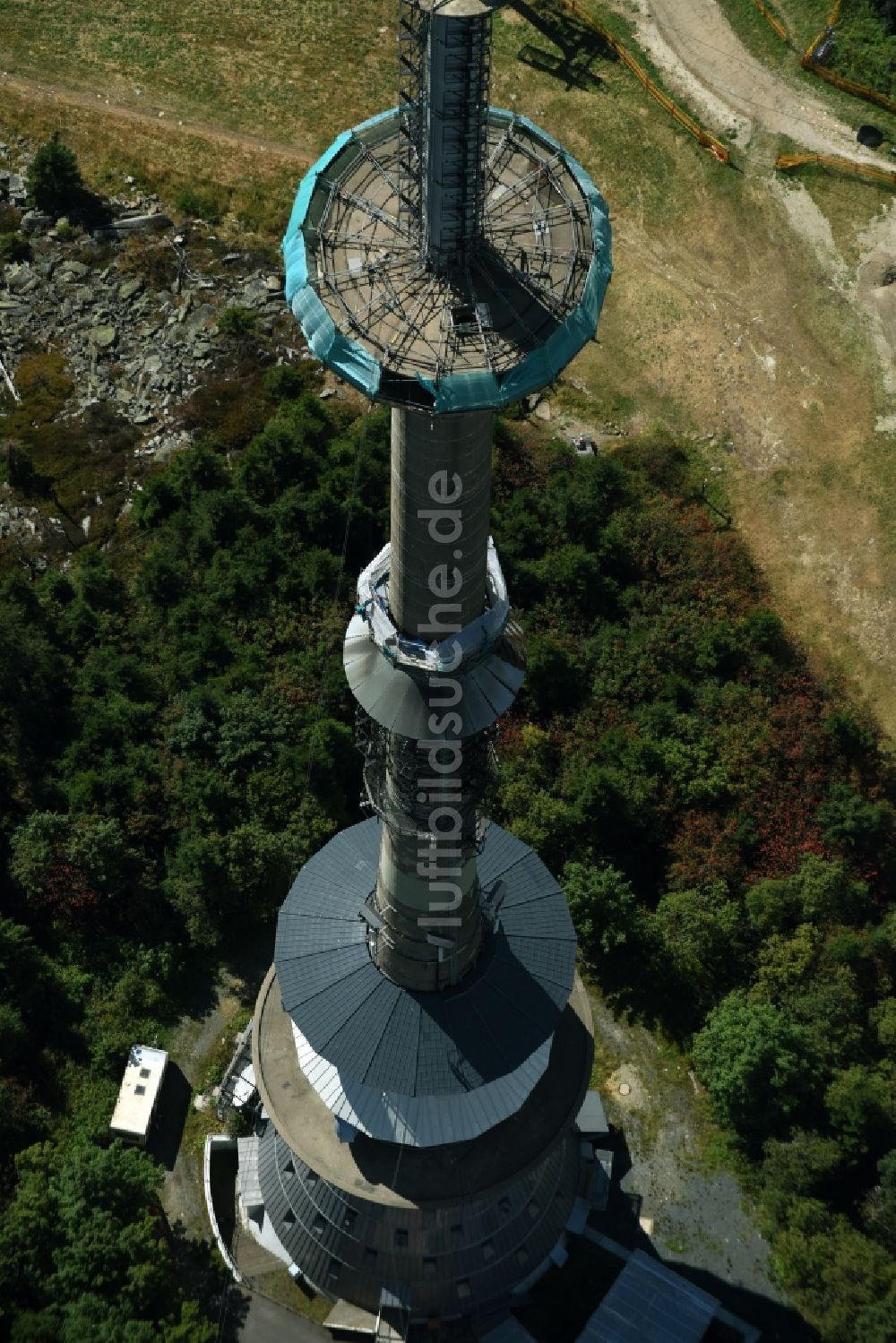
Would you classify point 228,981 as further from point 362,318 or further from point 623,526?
point 362,318

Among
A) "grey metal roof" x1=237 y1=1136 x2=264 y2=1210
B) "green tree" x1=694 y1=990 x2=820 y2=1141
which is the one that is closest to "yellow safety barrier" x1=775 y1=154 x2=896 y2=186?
"green tree" x1=694 y1=990 x2=820 y2=1141

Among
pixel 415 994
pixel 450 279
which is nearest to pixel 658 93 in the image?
pixel 415 994

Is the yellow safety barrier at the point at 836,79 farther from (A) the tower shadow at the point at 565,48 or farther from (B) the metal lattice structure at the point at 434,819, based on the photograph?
(B) the metal lattice structure at the point at 434,819

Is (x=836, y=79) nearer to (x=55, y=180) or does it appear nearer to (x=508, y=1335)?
(x=55, y=180)

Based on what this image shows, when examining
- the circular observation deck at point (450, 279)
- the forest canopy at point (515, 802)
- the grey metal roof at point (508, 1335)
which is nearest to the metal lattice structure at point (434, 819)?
the circular observation deck at point (450, 279)

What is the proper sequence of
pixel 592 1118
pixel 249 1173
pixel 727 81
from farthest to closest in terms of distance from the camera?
pixel 727 81, pixel 592 1118, pixel 249 1173

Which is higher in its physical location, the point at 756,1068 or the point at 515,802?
the point at 756,1068

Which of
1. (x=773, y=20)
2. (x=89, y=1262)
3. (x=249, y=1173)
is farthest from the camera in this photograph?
(x=773, y=20)
